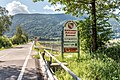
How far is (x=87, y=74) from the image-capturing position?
10.7 metres

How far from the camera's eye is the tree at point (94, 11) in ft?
59.9

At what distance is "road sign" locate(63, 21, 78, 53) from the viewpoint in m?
19.3

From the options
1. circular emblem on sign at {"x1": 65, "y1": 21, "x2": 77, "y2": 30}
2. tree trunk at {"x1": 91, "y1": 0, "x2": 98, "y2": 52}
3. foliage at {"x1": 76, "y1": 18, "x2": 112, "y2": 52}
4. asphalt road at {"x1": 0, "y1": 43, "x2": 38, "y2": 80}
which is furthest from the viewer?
foliage at {"x1": 76, "y1": 18, "x2": 112, "y2": 52}

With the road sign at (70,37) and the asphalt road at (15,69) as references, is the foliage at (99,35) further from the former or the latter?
the asphalt road at (15,69)

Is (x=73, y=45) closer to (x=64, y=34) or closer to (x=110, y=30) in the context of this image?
(x=64, y=34)

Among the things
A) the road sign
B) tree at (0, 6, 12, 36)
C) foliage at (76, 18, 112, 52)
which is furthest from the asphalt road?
tree at (0, 6, 12, 36)

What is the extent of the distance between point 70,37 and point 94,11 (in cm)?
249

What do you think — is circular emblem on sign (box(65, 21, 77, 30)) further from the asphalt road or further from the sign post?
the asphalt road

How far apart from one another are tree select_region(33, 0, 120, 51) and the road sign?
0.80 meters

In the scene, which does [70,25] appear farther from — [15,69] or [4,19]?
[4,19]

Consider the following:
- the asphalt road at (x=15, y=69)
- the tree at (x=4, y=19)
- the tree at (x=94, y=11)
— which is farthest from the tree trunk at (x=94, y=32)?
the tree at (x=4, y=19)

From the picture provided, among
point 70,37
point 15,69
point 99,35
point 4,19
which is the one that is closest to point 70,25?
point 70,37

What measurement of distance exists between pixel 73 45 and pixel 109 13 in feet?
9.72

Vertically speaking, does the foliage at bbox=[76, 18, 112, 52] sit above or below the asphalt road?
above
